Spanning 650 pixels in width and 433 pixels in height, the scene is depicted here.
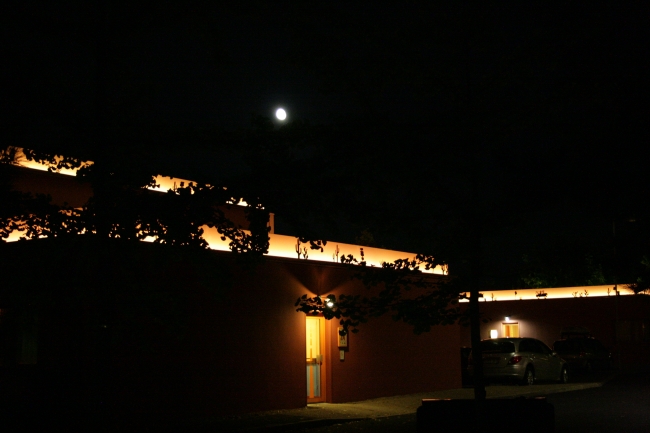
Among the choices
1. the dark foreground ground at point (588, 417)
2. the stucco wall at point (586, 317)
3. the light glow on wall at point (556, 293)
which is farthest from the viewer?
the light glow on wall at point (556, 293)

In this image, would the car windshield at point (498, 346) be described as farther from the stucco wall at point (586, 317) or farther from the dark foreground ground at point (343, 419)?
the stucco wall at point (586, 317)

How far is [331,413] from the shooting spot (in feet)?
53.6

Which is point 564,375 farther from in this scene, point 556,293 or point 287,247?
point 556,293

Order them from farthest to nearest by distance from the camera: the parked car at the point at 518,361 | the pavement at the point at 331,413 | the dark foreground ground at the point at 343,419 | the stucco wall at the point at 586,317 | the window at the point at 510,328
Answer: the window at the point at 510,328 → the stucco wall at the point at 586,317 → the parked car at the point at 518,361 → the pavement at the point at 331,413 → the dark foreground ground at the point at 343,419

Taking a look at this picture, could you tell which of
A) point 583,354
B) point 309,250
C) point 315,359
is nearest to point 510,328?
point 583,354

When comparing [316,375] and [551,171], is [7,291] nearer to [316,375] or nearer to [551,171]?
[551,171]

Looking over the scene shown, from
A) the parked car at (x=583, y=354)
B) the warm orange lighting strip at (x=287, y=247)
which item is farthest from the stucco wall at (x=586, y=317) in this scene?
the warm orange lighting strip at (x=287, y=247)

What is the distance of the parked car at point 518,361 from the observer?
23.7 metres

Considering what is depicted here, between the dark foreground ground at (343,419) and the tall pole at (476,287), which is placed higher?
the tall pole at (476,287)

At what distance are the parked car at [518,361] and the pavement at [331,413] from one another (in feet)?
4.20

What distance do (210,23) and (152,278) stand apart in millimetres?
6756

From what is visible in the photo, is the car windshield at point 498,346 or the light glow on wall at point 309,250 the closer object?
the light glow on wall at point 309,250

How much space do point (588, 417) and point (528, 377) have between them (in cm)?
888

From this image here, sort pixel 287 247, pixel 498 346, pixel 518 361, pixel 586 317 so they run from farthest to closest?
pixel 586 317 → pixel 498 346 → pixel 518 361 → pixel 287 247
